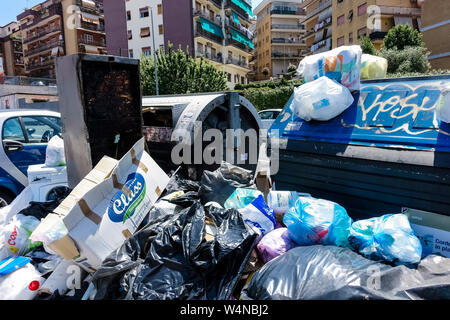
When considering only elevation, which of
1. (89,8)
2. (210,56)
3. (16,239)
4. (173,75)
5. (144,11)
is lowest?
(16,239)

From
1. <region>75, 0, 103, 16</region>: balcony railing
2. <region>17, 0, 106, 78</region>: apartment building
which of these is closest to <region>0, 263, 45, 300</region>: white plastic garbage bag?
<region>17, 0, 106, 78</region>: apartment building

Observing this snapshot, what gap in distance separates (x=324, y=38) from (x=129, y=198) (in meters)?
39.3

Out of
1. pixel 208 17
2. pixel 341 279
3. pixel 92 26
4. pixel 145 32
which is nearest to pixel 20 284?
pixel 341 279

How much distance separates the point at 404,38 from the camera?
17.8 meters

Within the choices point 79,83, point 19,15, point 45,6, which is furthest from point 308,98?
point 19,15

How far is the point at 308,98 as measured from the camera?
8.55 ft

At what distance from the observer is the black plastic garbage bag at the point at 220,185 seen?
2.57m

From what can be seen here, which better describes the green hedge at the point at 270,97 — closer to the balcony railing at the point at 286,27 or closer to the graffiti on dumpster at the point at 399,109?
the graffiti on dumpster at the point at 399,109

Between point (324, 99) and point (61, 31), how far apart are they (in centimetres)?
4261

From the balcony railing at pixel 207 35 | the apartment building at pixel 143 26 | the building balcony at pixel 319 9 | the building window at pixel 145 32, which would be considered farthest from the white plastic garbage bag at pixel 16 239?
the building balcony at pixel 319 9

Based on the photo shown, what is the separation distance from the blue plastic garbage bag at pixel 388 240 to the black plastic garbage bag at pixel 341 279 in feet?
0.29

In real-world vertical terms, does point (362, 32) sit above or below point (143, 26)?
below

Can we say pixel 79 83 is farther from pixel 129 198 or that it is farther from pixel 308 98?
pixel 308 98

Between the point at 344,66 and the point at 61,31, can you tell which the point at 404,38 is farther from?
the point at 61,31
